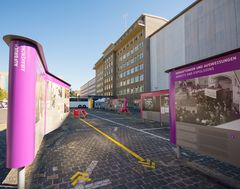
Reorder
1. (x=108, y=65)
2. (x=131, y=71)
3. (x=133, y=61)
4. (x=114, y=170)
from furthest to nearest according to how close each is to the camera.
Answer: (x=108, y=65)
(x=131, y=71)
(x=133, y=61)
(x=114, y=170)

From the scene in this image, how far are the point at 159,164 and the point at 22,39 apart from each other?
197 inches

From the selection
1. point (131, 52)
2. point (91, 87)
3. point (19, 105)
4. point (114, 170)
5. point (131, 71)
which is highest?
point (131, 52)

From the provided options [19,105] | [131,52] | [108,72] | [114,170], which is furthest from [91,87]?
[19,105]

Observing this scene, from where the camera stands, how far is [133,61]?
45.3 metres

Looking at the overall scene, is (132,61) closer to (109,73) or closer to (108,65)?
(109,73)

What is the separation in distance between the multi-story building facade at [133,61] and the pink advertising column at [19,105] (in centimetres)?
3678

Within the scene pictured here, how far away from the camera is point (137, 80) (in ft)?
140

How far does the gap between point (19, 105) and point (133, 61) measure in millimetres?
44692

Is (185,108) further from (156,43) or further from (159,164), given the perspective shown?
(156,43)

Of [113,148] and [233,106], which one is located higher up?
[233,106]

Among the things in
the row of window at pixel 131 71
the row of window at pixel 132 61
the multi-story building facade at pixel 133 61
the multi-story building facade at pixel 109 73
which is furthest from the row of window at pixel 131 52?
the multi-story building facade at pixel 109 73

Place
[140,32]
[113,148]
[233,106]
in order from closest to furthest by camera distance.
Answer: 1. [233,106]
2. [113,148]
3. [140,32]

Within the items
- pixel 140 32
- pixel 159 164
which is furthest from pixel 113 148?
pixel 140 32

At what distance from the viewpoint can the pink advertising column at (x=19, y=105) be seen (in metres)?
2.62
